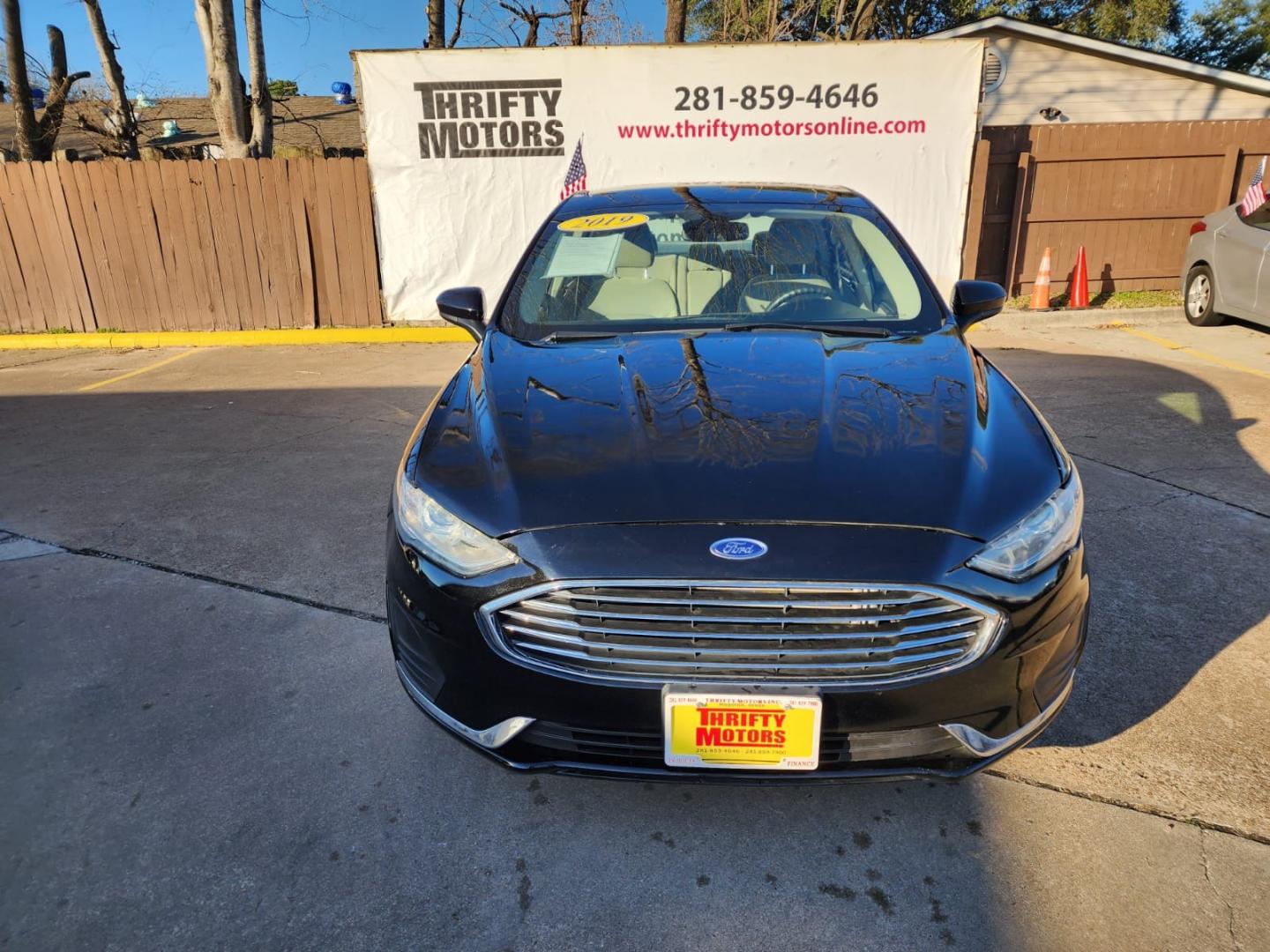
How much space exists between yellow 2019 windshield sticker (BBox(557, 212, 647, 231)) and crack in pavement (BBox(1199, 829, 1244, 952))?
2819 millimetres

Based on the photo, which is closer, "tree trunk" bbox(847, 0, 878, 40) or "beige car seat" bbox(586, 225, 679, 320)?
"beige car seat" bbox(586, 225, 679, 320)

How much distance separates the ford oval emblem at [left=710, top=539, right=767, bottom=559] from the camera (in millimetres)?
1856

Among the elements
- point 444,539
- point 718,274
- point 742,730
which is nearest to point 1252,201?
point 718,274

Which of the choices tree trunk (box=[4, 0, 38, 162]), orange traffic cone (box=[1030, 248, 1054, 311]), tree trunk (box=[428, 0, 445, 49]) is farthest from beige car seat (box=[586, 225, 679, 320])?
tree trunk (box=[428, 0, 445, 49])

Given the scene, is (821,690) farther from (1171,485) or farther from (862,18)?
(862,18)

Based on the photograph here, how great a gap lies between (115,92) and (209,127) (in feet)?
36.2

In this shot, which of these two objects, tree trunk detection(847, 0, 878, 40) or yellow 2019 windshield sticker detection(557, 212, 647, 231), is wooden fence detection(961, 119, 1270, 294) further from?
tree trunk detection(847, 0, 878, 40)

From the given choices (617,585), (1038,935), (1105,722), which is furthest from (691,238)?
(1038,935)

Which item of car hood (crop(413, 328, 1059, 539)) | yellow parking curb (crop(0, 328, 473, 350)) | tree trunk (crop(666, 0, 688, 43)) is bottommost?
yellow parking curb (crop(0, 328, 473, 350))

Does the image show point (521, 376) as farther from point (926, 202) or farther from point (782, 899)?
point (926, 202)

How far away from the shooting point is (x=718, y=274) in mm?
3385

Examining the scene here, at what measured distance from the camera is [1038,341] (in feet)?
28.3

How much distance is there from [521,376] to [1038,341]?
7.45m

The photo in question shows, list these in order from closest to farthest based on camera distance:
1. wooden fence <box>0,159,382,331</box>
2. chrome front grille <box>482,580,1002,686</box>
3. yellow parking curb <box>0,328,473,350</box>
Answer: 1. chrome front grille <box>482,580,1002,686</box>
2. wooden fence <box>0,159,382,331</box>
3. yellow parking curb <box>0,328,473,350</box>
